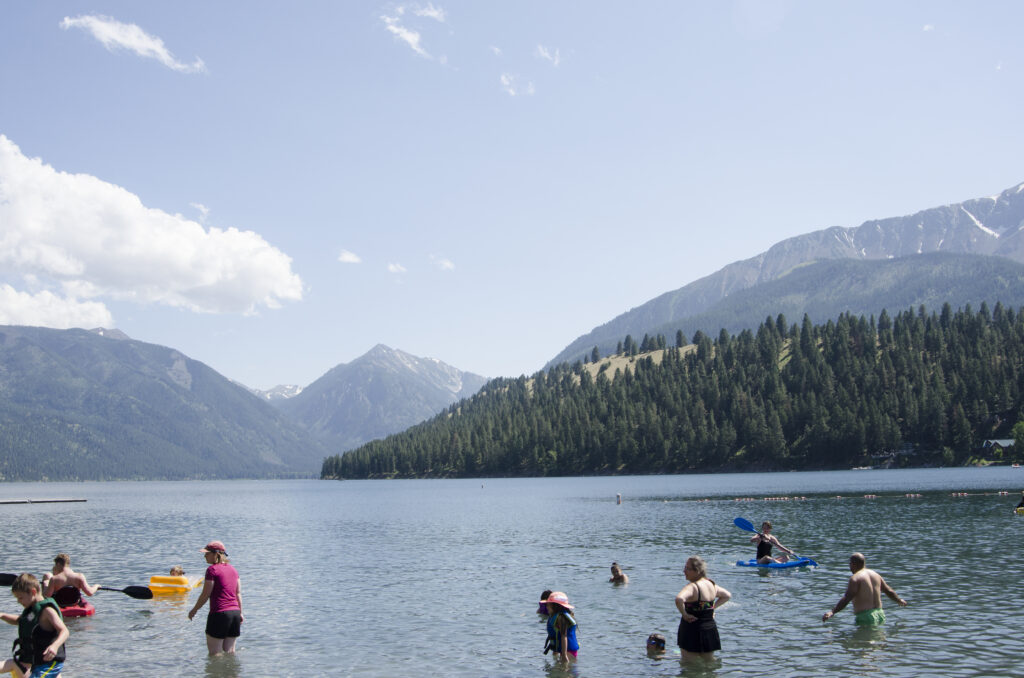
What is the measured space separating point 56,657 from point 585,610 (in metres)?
22.8

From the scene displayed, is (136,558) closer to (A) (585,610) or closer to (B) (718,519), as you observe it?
(A) (585,610)

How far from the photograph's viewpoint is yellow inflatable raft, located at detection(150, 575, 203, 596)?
4409 cm

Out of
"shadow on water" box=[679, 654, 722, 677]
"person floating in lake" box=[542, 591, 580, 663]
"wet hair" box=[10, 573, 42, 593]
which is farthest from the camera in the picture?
"person floating in lake" box=[542, 591, 580, 663]

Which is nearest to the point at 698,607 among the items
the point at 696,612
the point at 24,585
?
the point at 696,612

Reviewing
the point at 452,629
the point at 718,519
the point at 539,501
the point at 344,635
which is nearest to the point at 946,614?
the point at 452,629

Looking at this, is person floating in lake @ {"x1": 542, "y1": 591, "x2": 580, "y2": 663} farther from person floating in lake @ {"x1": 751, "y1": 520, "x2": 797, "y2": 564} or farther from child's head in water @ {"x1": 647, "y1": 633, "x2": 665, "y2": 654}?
person floating in lake @ {"x1": 751, "y1": 520, "x2": 797, "y2": 564}

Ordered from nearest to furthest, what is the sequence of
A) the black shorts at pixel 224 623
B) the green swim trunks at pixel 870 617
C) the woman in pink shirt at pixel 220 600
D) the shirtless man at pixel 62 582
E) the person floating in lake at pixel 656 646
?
the woman in pink shirt at pixel 220 600, the black shorts at pixel 224 623, the person floating in lake at pixel 656 646, the green swim trunks at pixel 870 617, the shirtless man at pixel 62 582

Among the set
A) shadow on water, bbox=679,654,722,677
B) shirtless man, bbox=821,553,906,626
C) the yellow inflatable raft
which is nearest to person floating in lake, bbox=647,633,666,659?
shadow on water, bbox=679,654,722,677

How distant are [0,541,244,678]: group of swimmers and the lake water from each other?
97.8 inches

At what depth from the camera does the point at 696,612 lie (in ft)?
73.2

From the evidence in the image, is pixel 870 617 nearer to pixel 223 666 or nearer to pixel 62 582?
pixel 223 666

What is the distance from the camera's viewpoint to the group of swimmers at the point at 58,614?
18469mm

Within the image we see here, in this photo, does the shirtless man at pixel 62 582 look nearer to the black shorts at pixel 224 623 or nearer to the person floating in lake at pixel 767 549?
the black shorts at pixel 224 623

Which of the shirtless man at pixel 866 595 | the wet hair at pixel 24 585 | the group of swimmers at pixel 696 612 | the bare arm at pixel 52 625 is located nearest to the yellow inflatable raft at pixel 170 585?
the group of swimmers at pixel 696 612
